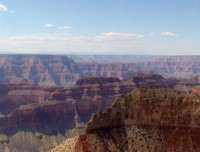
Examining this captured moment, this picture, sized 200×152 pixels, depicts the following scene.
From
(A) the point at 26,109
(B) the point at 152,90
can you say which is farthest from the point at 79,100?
(B) the point at 152,90

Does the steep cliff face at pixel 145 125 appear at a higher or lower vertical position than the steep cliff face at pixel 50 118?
higher

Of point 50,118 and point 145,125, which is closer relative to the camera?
point 145,125

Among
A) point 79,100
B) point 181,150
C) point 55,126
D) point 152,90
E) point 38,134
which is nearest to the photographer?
point 181,150

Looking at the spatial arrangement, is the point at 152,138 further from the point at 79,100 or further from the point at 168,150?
the point at 79,100

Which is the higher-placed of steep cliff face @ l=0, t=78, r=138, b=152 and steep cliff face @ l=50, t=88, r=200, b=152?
steep cliff face @ l=50, t=88, r=200, b=152

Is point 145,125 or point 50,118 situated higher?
point 145,125

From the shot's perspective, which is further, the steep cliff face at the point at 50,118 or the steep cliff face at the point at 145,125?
the steep cliff face at the point at 50,118

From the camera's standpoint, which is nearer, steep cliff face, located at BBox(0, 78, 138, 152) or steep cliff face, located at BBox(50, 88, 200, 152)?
steep cliff face, located at BBox(50, 88, 200, 152)

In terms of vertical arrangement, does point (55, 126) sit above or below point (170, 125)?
below
